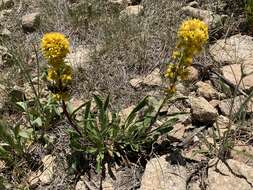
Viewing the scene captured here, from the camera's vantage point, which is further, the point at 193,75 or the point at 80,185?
the point at 193,75

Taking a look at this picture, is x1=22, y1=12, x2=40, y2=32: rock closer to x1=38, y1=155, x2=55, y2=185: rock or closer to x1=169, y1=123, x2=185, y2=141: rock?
x1=38, y1=155, x2=55, y2=185: rock

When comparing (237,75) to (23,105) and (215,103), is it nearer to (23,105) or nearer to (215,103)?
(215,103)

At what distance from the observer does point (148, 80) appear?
13.4ft

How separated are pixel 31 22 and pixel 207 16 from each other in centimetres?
194

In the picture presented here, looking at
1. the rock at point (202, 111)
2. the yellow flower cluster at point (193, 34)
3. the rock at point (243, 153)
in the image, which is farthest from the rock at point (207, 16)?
the yellow flower cluster at point (193, 34)

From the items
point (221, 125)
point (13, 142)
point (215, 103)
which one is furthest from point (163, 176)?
point (13, 142)

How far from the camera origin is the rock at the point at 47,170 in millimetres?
3367

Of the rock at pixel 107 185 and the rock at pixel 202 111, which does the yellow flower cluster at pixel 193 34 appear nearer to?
the rock at pixel 202 111

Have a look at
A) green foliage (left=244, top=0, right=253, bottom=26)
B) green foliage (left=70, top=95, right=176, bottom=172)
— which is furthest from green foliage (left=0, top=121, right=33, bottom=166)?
green foliage (left=244, top=0, right=253, bottom=26)

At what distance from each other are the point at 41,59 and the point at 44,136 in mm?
1100

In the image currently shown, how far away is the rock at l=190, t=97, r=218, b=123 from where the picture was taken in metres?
3.52

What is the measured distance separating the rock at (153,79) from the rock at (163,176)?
0.93 metres

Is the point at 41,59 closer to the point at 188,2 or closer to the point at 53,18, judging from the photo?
the point at 53,18

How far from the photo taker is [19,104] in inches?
148
